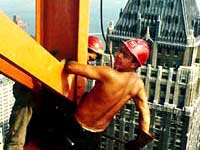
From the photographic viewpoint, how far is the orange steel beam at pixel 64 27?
11.6ft

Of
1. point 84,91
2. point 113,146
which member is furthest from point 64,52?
point 113,146

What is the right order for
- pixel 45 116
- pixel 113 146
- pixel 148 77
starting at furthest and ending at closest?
pixel 113 146 → pixel 148 77 → pixel 45 116

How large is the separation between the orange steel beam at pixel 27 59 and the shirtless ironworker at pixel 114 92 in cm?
29

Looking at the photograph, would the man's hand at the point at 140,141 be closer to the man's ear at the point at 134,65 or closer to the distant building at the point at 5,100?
the man's ear at the point at 134,65

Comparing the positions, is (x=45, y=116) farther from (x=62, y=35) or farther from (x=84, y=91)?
(x=62, y=35)

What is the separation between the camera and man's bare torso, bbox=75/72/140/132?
3799mm

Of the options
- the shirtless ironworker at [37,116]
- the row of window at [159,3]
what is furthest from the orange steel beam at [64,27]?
the row of window at [159,3]

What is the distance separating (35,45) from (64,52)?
71cm

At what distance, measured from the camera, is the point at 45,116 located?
394 cm

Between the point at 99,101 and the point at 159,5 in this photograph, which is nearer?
the point at 99,101

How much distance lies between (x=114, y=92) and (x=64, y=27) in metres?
0.85

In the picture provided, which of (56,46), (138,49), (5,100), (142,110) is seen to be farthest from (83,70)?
(5,100)

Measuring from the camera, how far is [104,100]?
386cm

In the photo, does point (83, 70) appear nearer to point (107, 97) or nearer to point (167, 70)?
point (107, 97)
